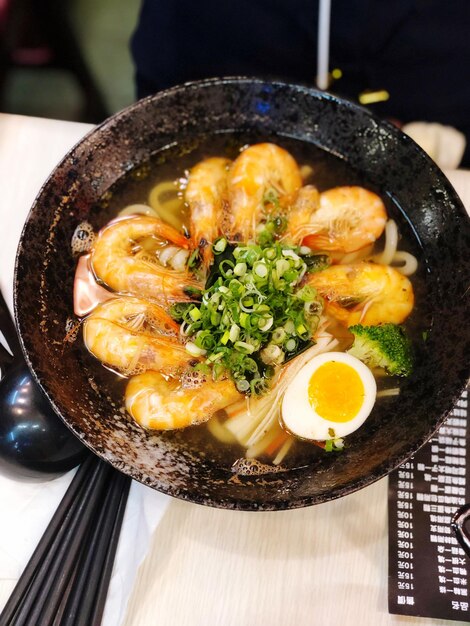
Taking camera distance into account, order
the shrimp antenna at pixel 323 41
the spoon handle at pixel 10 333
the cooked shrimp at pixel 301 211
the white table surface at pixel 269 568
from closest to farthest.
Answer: the white table surface at pixel 269 568, the spoon handle at pixel 10 333, the cooked shrimp at pixel 301 211, the shrimp antenna at pixel 323 41

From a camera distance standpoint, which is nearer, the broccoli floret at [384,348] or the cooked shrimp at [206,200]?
the broccoli floret at [384,348]

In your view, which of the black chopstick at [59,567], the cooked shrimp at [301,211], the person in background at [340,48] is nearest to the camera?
the black chopstick at [59,567]

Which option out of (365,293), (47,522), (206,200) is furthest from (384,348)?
(47,522)

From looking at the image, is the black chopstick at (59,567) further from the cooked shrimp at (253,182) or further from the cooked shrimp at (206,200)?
the cooked shrimp at (253,182)

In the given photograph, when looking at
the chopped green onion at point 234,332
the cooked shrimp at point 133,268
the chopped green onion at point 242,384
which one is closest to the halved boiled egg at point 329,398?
the chopped green onion at point 242,384

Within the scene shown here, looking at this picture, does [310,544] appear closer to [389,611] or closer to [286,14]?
[389,611]

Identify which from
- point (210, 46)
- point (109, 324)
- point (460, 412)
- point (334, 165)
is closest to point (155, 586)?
point (109, 324)

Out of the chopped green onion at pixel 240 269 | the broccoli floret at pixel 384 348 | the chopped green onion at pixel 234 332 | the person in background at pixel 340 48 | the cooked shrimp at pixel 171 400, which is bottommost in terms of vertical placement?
the cooked shrimp at pixel 171 400
